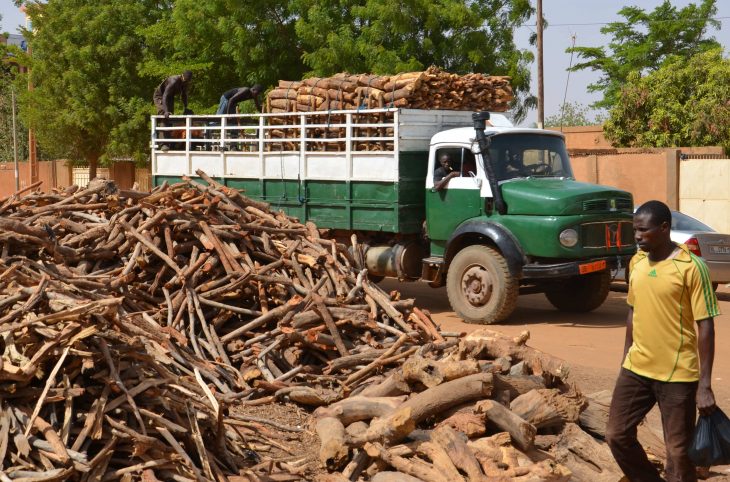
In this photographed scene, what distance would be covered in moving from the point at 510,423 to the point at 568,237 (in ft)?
20.7

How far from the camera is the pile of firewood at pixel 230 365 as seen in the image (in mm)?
5484

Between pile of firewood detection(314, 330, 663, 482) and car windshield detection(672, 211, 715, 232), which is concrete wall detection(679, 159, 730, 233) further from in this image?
pile of firewood detection(314, 330, 663, 482)

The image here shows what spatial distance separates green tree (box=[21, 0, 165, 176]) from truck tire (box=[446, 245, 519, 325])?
1971cm

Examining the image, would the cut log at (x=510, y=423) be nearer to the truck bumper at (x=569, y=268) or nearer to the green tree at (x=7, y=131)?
the truck bumper at (x=569, y=268)

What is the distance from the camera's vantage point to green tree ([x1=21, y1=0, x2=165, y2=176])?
31328mm

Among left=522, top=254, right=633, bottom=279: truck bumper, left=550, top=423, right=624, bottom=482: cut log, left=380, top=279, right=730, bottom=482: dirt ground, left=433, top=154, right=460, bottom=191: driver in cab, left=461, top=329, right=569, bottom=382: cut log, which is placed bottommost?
left=380, top=279, right=730, bottom=482: dirt ground

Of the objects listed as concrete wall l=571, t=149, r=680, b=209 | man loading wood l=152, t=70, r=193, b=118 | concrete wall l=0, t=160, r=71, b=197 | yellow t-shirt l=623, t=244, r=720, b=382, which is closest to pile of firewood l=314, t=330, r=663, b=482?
yellow t-shirt l=623, t=244, r=720, b=382

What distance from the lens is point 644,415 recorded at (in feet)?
17.9

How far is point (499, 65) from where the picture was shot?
23.3 m

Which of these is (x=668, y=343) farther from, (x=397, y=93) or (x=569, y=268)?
(x=397, y=93)

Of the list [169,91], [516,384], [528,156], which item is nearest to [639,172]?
[528,156]

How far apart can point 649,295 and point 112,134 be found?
28.2 meters

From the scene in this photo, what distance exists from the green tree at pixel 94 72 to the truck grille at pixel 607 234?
67.9ft

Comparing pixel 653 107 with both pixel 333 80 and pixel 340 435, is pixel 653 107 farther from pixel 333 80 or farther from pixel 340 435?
pixel 340 435
